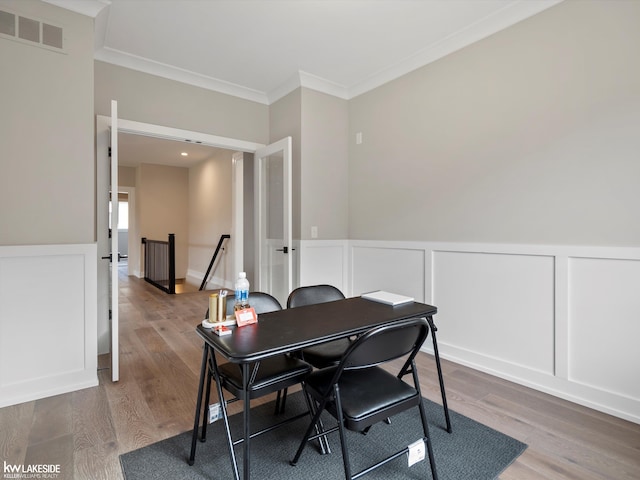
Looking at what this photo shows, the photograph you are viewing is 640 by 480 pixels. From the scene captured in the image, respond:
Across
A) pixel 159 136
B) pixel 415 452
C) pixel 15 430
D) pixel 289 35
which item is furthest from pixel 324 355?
pixel 159 136

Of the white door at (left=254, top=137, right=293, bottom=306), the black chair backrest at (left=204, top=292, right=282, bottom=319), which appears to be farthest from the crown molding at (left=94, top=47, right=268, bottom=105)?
the black chair backrest at (left=204, top=292, right=282, bottom=319)

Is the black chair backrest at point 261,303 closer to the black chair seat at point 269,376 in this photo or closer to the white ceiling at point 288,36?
the black chair seat at point 269,376

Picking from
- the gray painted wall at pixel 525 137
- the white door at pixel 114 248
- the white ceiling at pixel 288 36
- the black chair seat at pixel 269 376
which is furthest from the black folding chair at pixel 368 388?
the white ceiling at pixel 288 36

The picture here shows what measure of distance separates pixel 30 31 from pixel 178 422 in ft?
9.23

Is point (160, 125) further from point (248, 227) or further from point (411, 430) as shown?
point (411, 430)

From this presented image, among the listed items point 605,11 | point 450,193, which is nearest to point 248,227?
point 450,193

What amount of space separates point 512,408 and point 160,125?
382cm

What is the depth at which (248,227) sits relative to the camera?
513 centimetres

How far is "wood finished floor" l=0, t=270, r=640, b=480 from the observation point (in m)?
1.66

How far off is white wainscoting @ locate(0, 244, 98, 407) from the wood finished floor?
0.12 meters

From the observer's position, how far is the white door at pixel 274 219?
346 centimetres

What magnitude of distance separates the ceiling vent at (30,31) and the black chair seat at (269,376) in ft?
8.45

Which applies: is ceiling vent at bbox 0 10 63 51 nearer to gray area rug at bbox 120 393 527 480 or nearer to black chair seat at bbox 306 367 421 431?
gray area rug at bbox 120 393 527 480

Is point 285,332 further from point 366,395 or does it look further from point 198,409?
point 198,409
